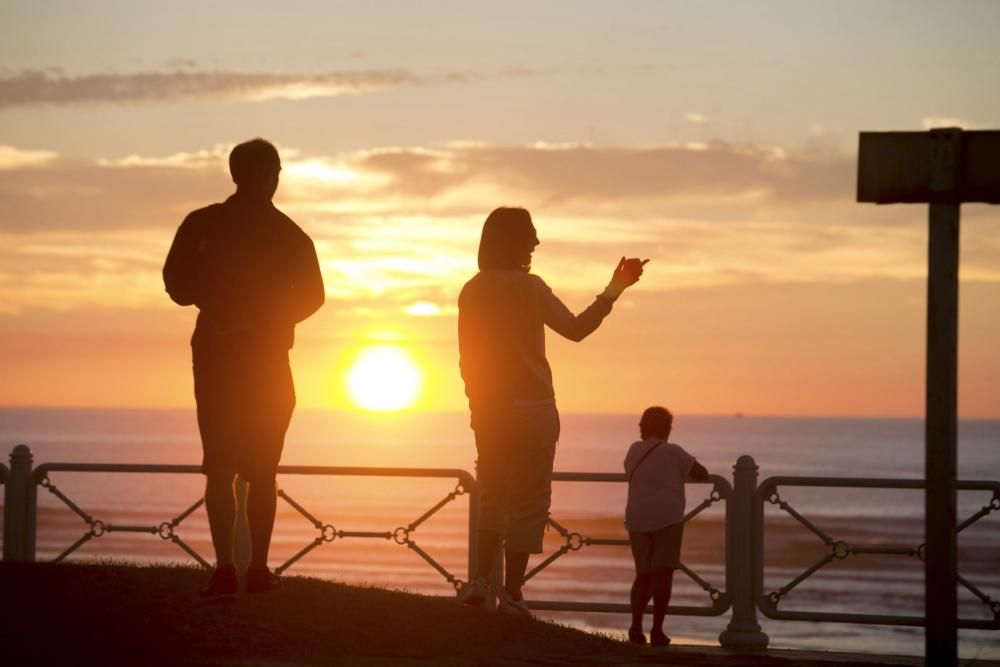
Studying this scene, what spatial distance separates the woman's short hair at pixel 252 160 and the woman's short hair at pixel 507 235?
1277 millimetres

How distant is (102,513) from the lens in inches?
2699

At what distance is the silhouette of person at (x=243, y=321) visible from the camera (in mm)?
7613

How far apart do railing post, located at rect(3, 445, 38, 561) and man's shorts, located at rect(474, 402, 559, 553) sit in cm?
496

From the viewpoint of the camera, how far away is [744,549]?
35.3 feet

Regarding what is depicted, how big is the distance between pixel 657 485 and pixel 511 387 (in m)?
1.83

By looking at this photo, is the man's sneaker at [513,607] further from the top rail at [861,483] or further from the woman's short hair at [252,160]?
the woman's short hair at [252,160]

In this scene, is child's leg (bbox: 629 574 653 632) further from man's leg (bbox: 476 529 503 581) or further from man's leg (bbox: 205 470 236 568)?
man's leg (bbox: 205 470 236 568)

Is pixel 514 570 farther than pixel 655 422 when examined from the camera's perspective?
No

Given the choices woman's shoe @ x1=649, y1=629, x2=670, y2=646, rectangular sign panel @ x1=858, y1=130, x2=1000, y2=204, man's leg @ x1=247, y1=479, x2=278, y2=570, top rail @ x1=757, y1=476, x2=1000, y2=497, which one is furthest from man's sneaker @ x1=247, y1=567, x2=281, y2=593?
top rail @ x1=757, y1=476, x2=1000, y2=497

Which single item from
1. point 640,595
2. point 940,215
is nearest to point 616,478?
point 640,595

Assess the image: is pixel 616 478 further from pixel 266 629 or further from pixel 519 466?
pixel 266 629

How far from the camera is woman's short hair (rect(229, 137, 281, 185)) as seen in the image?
303 inches

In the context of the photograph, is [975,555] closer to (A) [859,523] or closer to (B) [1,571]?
(A) [859,523]

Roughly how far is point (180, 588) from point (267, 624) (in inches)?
34.0
